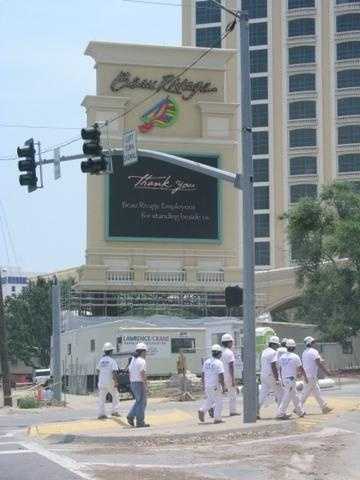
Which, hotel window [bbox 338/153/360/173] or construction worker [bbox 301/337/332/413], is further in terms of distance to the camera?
hotel window [bbox 338/153/360/173]

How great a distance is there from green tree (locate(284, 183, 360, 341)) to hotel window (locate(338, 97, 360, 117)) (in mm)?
62045

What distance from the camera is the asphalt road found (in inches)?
515

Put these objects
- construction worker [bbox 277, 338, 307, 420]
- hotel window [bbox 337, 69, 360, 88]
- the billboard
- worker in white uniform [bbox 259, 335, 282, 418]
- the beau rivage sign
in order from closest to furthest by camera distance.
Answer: construction worker [bbox 277, 338, 307, 420]
worker in white uniform [bbox 259, 335, 282, 418]
the billboard
the beau rivage sign
hotel window [bbox 337, 69, 360, 88]

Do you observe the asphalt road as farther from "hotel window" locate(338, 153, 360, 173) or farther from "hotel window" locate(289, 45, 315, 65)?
"hotel window" locate(289, 45, 315, 65)

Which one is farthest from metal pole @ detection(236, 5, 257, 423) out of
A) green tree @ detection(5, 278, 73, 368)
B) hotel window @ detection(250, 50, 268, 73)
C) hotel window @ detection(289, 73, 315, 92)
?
hotel window @ detection(289, 73, 315, 92)

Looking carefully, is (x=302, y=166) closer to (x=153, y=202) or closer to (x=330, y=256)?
(x=153, y=202)

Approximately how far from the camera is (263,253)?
106750 millimetres

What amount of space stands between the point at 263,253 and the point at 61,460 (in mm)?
92563

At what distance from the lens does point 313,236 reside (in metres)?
47.7

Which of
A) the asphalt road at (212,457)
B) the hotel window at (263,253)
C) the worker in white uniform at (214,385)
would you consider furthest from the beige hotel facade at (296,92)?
the asphalt road at (212,457)

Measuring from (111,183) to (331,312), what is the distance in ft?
65.0

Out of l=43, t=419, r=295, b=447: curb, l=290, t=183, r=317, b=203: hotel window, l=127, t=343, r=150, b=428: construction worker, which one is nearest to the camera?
l=43, t=419, r=295, b=447: curb

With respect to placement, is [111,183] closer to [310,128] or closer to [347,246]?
[347,246]

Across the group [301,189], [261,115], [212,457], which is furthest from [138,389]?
[261,115]
